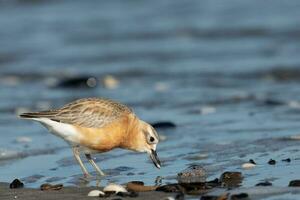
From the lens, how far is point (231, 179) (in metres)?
7.21

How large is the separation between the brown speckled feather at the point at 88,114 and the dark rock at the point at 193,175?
3.73 ft

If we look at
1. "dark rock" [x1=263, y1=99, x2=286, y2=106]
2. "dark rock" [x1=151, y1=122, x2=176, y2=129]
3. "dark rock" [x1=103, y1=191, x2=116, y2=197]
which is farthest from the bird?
"dark rock" [x1=263, y1=99, x2=286, y2=106]

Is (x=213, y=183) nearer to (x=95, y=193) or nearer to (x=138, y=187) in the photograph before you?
(x=138, y=187)

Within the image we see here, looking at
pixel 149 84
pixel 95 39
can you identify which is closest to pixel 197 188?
pixel 149 84

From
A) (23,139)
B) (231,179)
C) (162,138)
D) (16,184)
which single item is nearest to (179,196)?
(231,179)

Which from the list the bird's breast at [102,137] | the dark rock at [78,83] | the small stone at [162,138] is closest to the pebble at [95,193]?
the bird's breast at [102,137]

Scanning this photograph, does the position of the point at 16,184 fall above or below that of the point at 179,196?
above

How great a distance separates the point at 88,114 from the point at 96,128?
0.17 meters

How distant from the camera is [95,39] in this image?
20.4m

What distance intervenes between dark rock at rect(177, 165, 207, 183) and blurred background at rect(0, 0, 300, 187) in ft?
0.43

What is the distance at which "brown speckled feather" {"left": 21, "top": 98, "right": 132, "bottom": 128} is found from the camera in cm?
Answer: 830

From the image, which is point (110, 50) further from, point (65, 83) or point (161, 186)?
point (161, 186)

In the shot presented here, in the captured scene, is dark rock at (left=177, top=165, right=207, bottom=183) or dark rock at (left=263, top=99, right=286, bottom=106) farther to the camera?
dark rock at (left=263, top=99, right=286, bottom=106)

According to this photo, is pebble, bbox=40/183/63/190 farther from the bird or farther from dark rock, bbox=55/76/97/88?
dark rock, bbox=55/76/97/88
